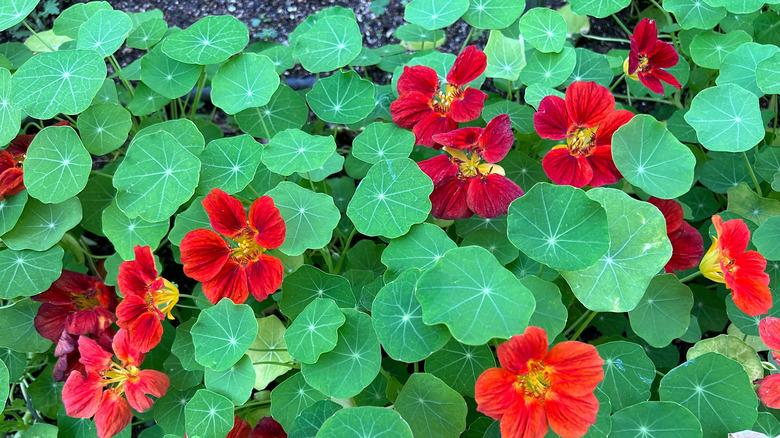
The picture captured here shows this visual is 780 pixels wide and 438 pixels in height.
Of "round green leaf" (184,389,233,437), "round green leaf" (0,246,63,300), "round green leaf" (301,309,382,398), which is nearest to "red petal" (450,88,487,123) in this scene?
"round green leaf" (301,309,382,398)

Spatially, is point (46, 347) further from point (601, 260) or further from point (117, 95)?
point (601, 260)

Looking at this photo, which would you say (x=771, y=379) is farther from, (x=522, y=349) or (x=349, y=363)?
(x=349, y=363)

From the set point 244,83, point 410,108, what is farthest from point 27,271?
point 410,108

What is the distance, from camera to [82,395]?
133 cm

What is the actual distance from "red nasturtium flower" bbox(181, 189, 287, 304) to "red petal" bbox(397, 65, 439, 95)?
1.70 feet

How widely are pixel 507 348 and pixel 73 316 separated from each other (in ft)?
3.83

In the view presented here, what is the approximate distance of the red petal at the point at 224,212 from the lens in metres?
1.28

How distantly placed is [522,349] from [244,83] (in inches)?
42.6

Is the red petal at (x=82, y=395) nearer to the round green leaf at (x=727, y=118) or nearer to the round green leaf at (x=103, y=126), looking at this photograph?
the round green leaf at (x=103, y=126)

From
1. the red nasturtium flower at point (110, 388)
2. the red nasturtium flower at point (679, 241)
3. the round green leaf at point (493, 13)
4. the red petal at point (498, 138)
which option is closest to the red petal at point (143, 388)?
the red nasturtium flower at point (110, 388)

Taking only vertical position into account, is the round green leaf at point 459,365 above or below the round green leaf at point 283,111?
below

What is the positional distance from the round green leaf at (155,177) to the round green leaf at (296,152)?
0.19 m

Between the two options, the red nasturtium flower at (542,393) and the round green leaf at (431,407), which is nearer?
the red nasturtium flower at (542,393)

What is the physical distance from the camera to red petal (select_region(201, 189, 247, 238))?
128 cm
